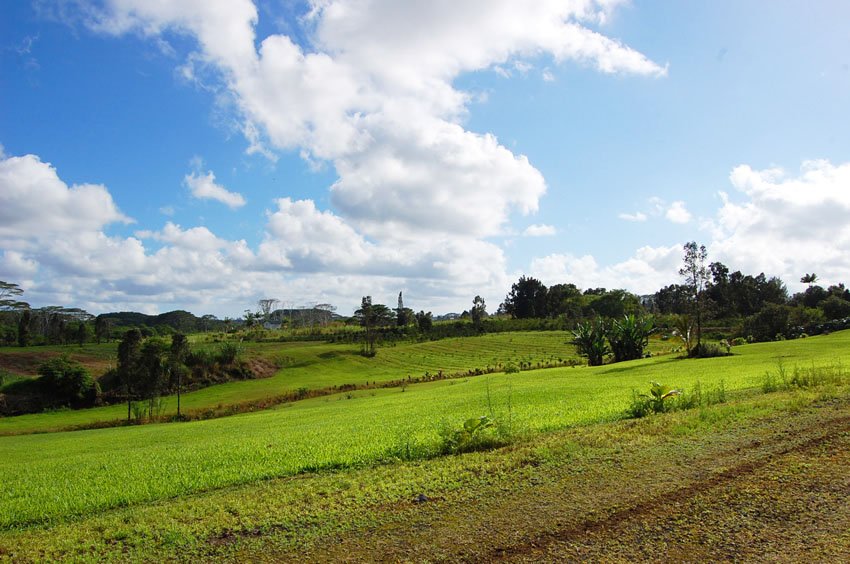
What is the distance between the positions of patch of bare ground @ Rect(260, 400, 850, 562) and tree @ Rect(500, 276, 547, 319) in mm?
124112

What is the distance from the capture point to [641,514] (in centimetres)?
555

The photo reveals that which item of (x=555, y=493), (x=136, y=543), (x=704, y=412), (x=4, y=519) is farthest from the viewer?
(x=704, y=412)

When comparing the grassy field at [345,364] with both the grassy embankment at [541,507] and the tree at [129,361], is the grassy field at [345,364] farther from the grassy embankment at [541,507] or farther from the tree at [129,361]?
the grassy embankment at [541,507]

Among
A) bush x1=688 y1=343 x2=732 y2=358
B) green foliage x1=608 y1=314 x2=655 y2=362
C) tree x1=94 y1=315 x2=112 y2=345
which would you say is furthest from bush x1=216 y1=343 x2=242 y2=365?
bush x1=688 y1=343 x2=732 y2=358

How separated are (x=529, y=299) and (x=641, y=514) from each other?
127277 millimetres

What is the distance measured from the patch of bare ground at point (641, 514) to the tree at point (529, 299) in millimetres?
124112

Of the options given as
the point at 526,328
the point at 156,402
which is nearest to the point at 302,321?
the point at 526,328

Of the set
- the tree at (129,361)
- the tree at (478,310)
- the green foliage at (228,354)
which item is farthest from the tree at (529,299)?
the tree at (129,361)

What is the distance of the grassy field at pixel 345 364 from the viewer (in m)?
42.7

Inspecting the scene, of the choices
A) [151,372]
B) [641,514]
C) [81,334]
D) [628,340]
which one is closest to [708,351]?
[628,340]

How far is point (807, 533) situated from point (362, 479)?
528cm

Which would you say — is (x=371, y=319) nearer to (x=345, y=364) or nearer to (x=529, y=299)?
(x=345, y=364)

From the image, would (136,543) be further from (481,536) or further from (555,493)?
(555,493)

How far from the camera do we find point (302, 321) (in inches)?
6407
